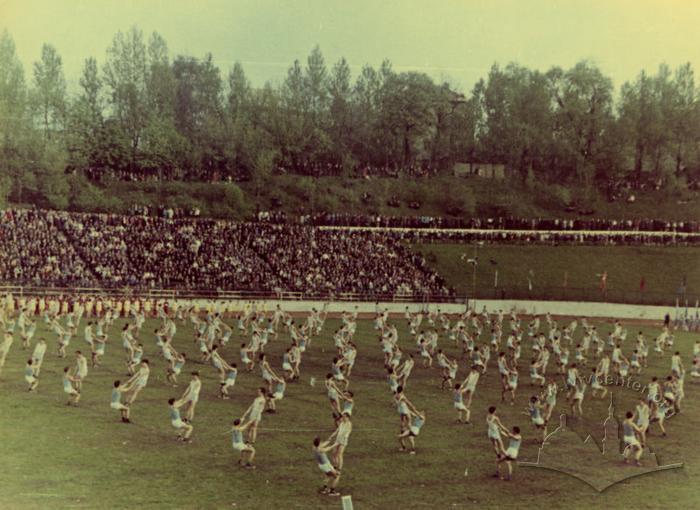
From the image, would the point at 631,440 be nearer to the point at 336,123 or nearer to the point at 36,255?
the point at 36,255

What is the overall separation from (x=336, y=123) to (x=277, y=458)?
257ft

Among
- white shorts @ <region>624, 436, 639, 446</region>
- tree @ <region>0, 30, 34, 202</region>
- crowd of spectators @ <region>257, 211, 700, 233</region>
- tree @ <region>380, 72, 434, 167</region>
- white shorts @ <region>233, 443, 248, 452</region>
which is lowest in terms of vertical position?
white shorts @ <region>624, 436, 639, 446</region>

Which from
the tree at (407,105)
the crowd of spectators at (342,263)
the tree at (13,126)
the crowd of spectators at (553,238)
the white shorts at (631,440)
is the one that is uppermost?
the tree at (407,105)

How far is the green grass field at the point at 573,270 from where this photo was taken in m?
63.2

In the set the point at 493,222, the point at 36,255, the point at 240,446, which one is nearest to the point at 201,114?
the point at 493,222

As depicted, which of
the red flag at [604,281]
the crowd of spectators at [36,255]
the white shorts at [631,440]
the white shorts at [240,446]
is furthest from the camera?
the red flag at [604,281]

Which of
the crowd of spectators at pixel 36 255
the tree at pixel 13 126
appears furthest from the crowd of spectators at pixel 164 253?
the tree at pixel 13 126

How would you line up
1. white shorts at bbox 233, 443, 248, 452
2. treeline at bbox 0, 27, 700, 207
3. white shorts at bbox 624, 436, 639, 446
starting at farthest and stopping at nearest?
treeline at bbox 0, 27, 700, 207 → white shorts at bbox 624, 436, 639, 446 → white shorts at bbox 233, 443, 248, 452

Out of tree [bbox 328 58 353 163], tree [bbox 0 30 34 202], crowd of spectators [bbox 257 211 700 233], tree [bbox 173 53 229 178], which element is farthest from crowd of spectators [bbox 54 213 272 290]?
tree [bbox 328 58 353 163]

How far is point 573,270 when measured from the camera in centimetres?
7031

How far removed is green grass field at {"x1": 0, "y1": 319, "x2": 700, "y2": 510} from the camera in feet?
61.9

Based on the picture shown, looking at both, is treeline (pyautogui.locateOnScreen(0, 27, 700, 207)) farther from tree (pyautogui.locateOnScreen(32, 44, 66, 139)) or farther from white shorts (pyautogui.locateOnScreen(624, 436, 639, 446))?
white shorts (pyautogui.locateOnScreen(624, 436, 639, 446))

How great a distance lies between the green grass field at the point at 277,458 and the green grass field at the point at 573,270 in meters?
33.1

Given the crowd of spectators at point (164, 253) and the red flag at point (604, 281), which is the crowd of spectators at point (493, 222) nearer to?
the crowd of spectators at point (164, 253)
